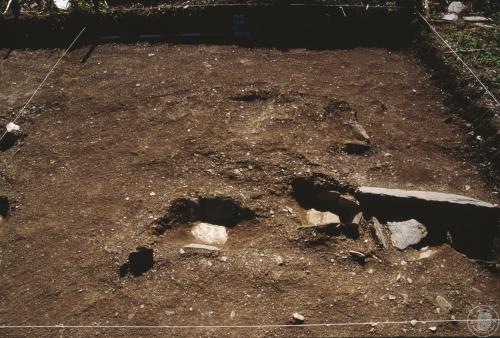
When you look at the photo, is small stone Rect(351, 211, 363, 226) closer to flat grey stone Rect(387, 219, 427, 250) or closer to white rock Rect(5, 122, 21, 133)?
flat grey stone Rect(387, 219, 427, 250)

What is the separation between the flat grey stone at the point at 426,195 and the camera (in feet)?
12.1

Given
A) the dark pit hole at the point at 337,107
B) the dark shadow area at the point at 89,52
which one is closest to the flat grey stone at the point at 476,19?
the dark pit hole at the point at 337,107

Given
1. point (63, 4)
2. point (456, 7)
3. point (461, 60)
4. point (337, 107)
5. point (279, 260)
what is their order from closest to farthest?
point (279, 260)
point (337, 107)
point (461, 60)
point (456, 7)
point (63, 4)

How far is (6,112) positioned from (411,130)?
18.8 ft

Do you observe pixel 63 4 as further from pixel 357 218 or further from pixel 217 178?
pixel 357 218

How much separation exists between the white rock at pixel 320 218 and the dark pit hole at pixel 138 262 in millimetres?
1648

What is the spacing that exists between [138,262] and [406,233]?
8.82 ft

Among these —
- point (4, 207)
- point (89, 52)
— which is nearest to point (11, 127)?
point (4, 207)

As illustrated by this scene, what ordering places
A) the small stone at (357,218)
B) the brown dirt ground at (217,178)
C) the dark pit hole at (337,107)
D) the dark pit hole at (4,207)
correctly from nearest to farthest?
the brown dirt ground at (217,178) < the small stone at (357,218) < the dark pit hole at (4,207) < the dark pit hole at (337,107)

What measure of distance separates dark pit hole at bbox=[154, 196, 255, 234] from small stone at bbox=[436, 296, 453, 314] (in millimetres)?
1872

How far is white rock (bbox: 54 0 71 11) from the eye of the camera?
6.99 metres

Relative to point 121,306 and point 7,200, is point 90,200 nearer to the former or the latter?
point 7,200

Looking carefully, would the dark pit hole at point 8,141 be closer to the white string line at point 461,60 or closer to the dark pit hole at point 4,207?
the dark pit hole at point 4,207

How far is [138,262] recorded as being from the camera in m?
3.57
